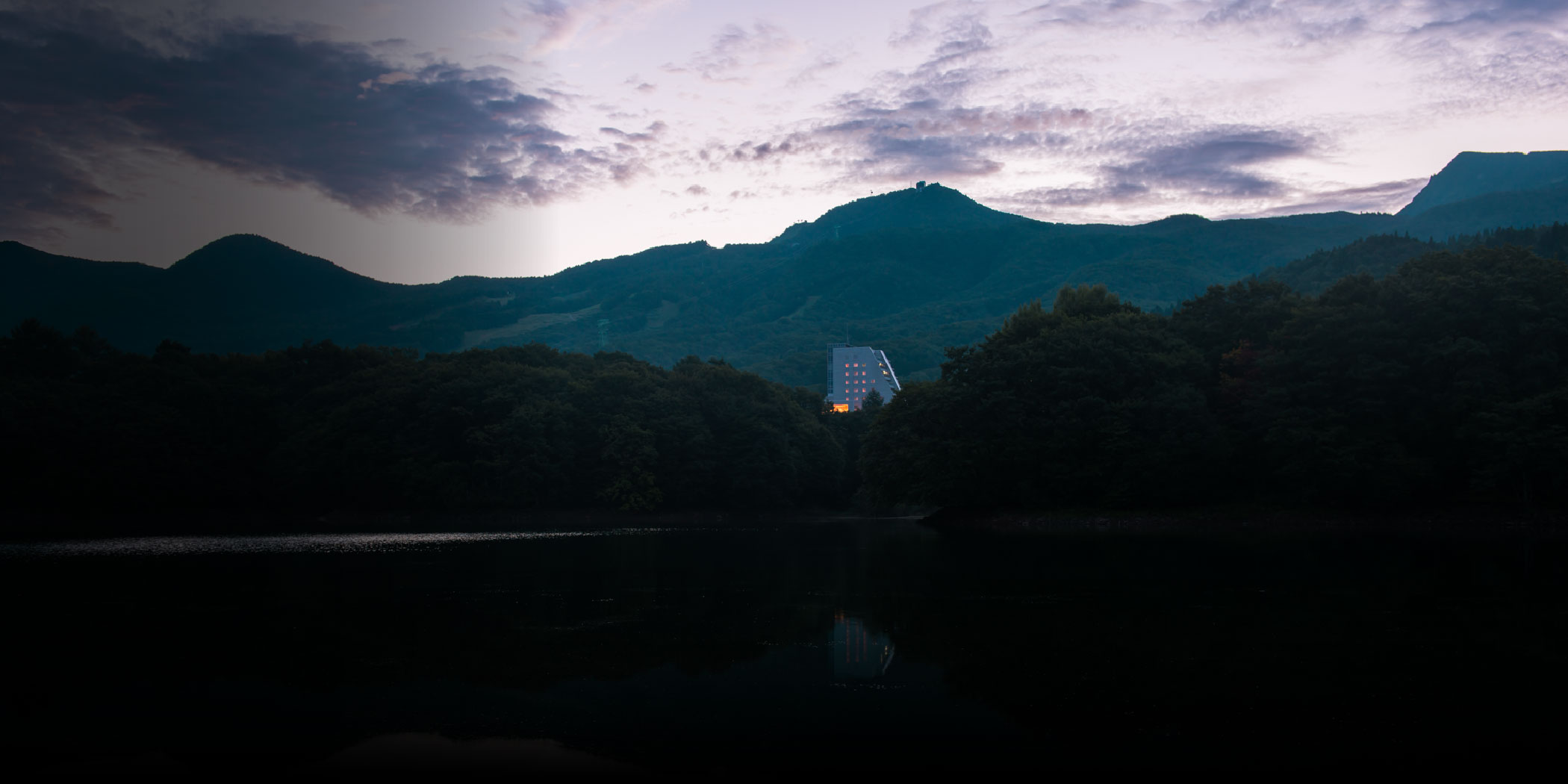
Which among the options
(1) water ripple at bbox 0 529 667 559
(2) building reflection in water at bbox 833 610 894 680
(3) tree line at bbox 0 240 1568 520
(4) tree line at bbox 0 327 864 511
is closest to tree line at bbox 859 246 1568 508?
(3) tree line at bbox 0 240 1568 520

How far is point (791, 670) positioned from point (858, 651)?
1617 mm

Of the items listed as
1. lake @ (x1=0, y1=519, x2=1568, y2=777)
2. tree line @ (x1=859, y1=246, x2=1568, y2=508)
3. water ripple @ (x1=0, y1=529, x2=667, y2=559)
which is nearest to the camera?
lake @ (x1=0, y1=519, x2=1568, y2=777)

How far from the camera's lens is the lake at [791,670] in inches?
358

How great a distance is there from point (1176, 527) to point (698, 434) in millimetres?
40894

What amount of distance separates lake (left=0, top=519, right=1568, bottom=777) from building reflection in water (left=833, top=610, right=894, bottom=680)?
0.08 metres

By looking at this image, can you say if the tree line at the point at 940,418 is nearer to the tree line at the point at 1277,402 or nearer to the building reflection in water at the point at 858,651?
the tree line at the point at 1277,402

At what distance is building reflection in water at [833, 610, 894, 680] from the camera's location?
1250 cm

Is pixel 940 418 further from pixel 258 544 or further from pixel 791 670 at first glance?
pixel 791 670

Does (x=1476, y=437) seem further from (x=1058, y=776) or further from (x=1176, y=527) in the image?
(x=1058, y=776)

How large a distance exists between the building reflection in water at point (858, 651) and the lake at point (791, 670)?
0.26 feet

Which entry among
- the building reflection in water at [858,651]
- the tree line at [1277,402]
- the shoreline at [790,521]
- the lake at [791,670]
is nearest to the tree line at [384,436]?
the shoreline at [790,521]

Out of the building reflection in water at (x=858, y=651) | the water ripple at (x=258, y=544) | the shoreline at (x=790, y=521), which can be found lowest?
the shoreline at (x=790, y=521)

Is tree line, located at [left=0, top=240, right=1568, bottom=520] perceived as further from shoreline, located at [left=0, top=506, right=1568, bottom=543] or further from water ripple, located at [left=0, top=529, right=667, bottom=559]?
water ripple, located at [left=0, top=529, right=667, bottom=559]

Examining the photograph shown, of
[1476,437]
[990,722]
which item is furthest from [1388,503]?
[990,722]
